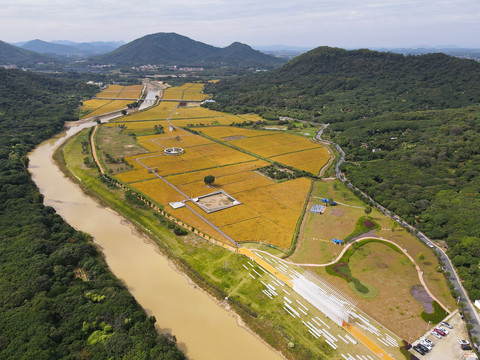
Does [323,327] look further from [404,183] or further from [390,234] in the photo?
[404,183]

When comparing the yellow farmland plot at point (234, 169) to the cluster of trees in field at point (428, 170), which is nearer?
the cluster of trees in field at point (428, 170)

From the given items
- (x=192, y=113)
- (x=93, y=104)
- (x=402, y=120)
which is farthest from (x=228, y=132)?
(x=93, y=104)

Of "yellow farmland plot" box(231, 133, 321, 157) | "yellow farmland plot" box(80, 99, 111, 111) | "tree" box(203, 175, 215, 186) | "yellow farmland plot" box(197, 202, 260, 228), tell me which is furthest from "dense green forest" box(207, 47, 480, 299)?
"yellow farmland plot" box(80, 99, 111, 111)

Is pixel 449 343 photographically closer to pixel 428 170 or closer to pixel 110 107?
pixel 428 170

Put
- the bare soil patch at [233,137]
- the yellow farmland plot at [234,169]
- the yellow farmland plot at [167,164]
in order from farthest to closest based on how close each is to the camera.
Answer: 1. the bare soil patch at [233,137]
2. the yellow farmland plot at [167,164]
3. the yellow farmland plot at [234,169]

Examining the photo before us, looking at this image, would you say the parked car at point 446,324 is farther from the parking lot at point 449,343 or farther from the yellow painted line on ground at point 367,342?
the yellow painted line on ground at point 367,342

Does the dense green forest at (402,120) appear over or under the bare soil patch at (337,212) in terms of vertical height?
over

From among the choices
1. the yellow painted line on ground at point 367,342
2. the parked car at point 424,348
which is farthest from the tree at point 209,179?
the parked car at point 424,348

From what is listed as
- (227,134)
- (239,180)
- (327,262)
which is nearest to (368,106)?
(227,134)
